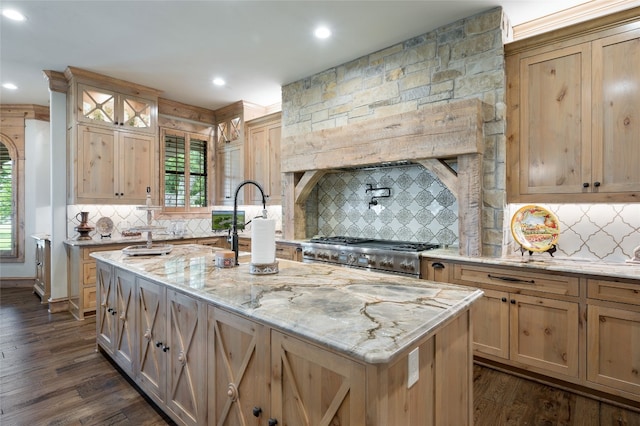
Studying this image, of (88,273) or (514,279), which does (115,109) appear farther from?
(514,279)

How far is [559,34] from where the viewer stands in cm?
263

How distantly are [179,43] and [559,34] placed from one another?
3490mm

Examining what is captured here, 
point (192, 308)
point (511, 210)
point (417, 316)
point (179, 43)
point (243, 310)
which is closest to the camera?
point (417, 316)

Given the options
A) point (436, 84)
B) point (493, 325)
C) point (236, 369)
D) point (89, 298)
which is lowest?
point (89, 298)

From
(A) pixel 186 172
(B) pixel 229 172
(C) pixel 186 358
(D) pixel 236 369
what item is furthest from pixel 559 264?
(A) pixel 186 172

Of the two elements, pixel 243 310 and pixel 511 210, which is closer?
pixel 243 310

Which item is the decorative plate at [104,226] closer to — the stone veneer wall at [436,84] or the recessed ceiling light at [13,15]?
the recessed ceiling light at [13,15]

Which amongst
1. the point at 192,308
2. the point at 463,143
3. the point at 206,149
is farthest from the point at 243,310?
the point at 206,149

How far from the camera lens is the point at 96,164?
430 cm

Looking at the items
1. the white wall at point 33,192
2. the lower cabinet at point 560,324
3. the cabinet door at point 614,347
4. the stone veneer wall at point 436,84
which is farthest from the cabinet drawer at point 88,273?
the cabinet door at point 614,347

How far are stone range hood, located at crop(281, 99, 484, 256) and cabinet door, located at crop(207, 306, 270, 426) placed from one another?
217cm

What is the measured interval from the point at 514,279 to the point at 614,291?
22.7 inches

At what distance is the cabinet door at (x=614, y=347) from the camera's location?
2143 mm

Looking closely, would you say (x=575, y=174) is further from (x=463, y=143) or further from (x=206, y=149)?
(x=206, y=149)
